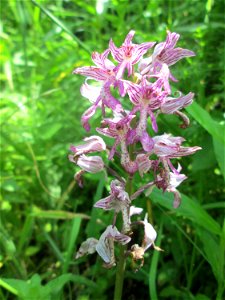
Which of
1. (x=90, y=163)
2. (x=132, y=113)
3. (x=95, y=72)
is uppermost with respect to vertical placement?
(x=95, y=72)

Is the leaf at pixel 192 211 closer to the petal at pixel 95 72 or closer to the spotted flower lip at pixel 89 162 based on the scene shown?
the spotted flower lip at pixel 89 162

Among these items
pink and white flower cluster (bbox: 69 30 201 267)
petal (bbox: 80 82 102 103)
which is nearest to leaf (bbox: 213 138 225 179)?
pink and white flower cluster (bbox: 69 30 201 267)

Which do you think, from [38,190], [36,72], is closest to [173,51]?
[38,190]

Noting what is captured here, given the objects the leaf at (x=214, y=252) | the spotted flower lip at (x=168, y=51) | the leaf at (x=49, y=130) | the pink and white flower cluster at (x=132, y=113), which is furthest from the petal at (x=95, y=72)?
the leaf at (x=49, y=130)

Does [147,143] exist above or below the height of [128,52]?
below

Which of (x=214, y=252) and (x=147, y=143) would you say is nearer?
(x=147, y=143)

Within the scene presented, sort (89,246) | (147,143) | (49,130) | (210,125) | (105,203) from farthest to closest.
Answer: (49,130) → (210,125) → (89,246) → (105,203) → (147,143)

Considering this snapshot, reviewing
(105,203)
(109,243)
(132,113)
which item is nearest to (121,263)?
(109,243)

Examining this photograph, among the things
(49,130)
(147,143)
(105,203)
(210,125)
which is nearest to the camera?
(147,143)

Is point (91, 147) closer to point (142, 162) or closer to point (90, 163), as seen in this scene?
point (90, 163)
